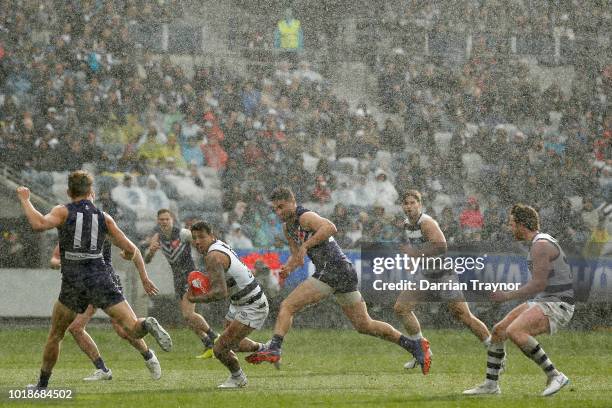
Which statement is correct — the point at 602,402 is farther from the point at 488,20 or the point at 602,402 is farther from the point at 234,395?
the point at 488,20

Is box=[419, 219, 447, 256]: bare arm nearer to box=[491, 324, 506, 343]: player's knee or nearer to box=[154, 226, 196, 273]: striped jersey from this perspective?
box=[491, 324, 506, 343]: player's knee

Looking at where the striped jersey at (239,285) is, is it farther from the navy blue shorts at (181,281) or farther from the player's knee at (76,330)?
the navy blue shorts at (181,281)

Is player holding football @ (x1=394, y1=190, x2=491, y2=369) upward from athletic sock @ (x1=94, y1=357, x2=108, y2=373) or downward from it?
upward

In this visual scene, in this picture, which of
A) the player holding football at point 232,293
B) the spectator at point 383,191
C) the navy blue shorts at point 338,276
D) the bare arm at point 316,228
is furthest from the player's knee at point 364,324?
the spectator at point 383,191

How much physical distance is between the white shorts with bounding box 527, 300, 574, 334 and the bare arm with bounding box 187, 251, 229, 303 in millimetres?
2739

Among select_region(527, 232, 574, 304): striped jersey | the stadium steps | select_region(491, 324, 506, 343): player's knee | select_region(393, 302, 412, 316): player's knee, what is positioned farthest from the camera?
the stadium steps

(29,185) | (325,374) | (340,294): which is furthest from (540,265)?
(29,185)

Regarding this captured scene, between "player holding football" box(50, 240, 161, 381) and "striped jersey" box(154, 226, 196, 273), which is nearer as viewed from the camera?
"player holding football" box(50, 240, 161, 381)

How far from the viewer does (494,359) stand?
37.0 feet

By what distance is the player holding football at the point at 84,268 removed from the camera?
10562 mm

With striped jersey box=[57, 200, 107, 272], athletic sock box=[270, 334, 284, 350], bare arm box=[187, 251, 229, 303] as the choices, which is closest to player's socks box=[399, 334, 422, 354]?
athletic sock box=[270, 334, 284, 350]

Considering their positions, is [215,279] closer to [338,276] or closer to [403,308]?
[338,276]

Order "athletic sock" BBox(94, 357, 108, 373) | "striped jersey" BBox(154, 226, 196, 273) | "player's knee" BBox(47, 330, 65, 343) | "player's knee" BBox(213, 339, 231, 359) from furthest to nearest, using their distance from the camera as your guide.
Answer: "striped jersey" BBox(154, 226, 196, 273) < "athletic sock" BBox(94, 357, 108, 373) < "player's knee" BBox(213, 339, 231, 359) < "player's knee" BBox(47, 330, 65, 343)

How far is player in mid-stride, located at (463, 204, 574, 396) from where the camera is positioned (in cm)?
1104
